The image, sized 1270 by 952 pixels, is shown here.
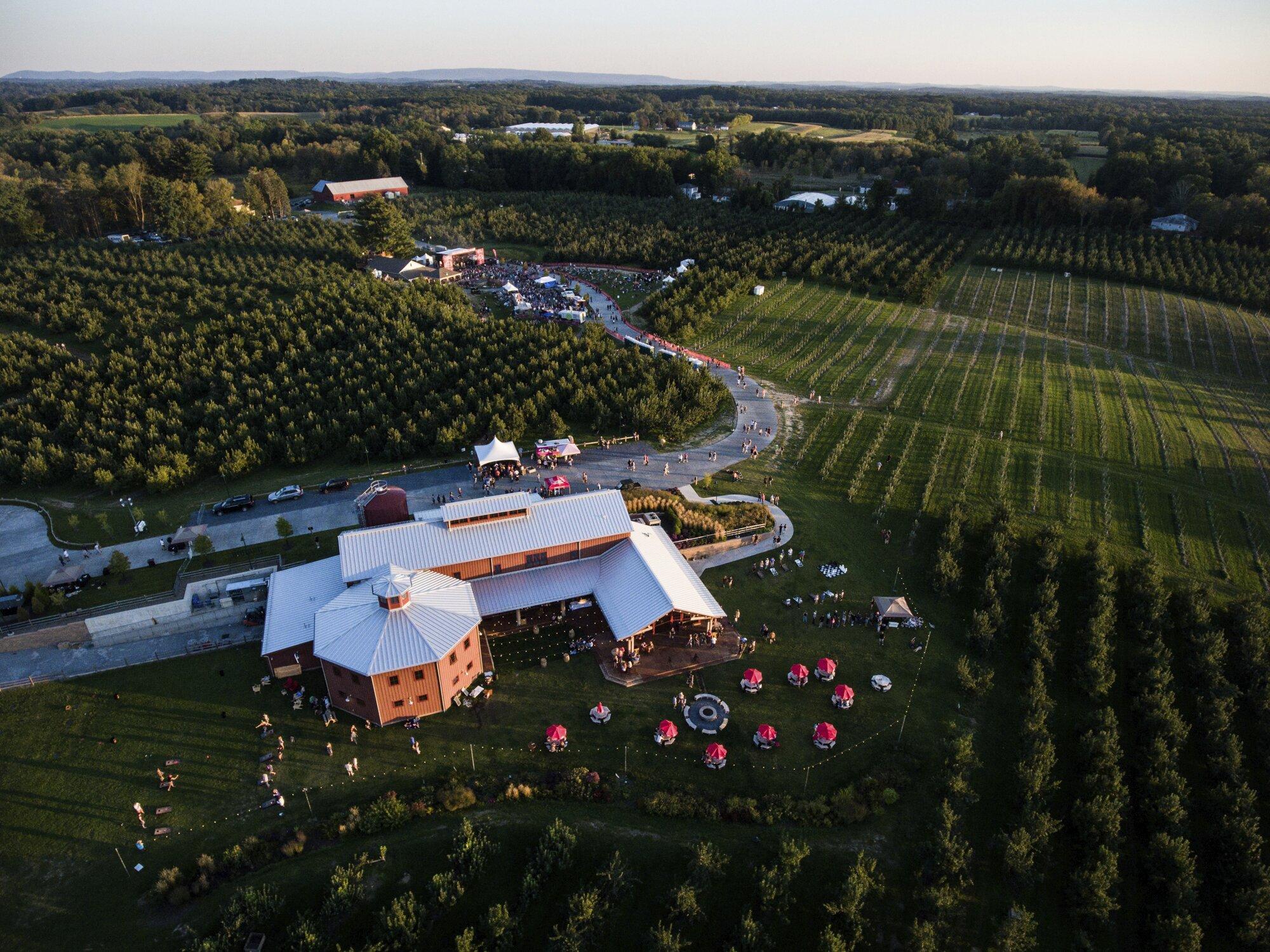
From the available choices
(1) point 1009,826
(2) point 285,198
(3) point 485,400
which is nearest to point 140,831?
(1) point 1009,826

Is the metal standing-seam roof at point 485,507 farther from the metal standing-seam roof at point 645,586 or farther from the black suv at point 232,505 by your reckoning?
the black suv at point 232,505

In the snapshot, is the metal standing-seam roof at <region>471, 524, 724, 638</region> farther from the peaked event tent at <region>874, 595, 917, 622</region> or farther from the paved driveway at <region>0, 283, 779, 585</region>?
the paved driveway at <region>0, 283, 779, 585</region>

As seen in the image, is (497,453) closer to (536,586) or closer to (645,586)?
(536,586)

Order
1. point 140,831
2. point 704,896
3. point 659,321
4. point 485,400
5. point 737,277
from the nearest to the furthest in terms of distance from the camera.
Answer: point 704,896, point 140,831, point 485,400, point 659,321, point 737,277

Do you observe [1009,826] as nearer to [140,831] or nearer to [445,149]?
[140,831]

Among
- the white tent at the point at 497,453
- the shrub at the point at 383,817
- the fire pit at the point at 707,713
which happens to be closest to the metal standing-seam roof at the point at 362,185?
the white tent at the point at 497,453

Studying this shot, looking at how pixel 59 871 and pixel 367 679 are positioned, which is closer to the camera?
pixel 59 871
